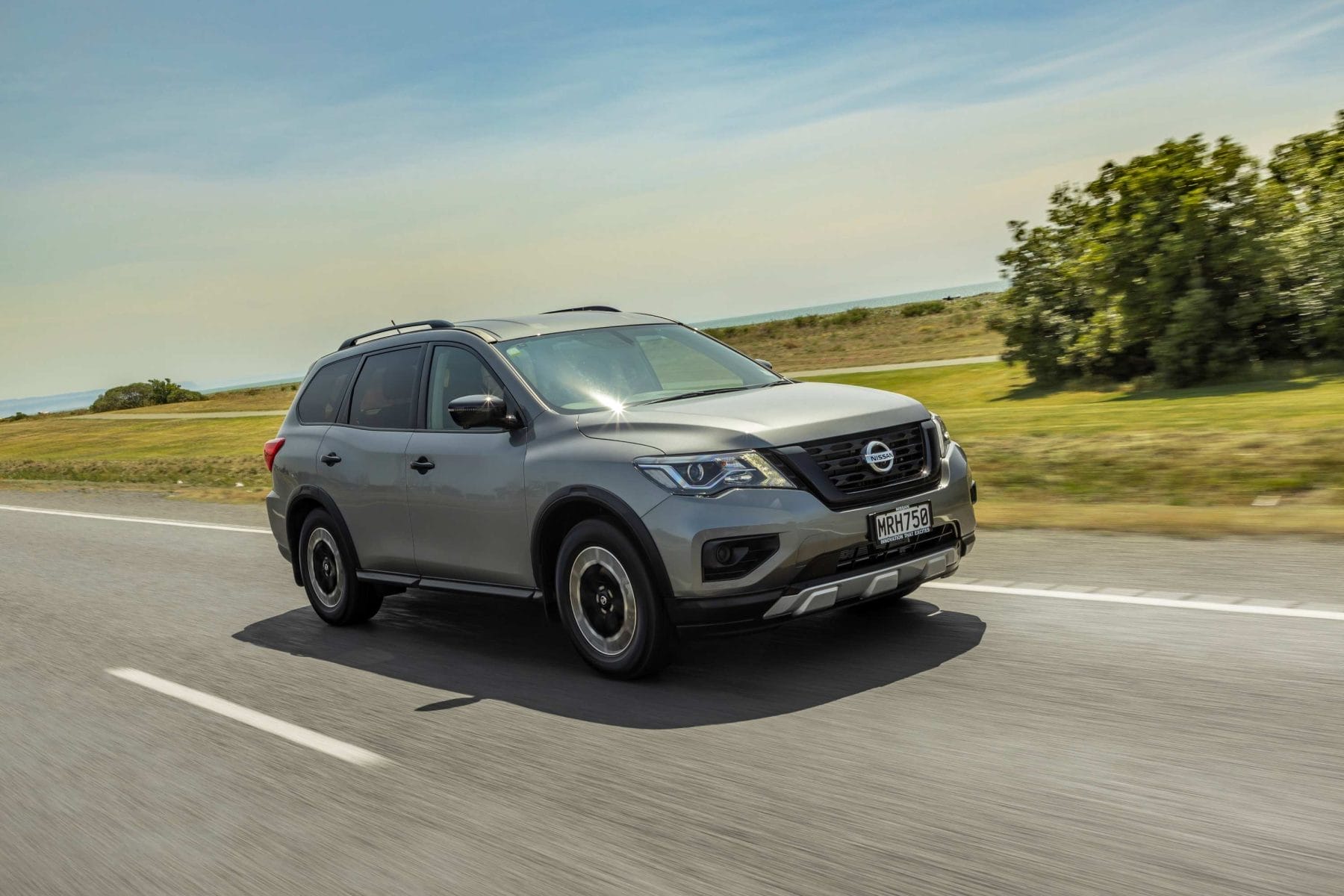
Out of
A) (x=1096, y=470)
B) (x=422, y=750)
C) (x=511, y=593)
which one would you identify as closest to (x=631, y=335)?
(x=511, y=593)

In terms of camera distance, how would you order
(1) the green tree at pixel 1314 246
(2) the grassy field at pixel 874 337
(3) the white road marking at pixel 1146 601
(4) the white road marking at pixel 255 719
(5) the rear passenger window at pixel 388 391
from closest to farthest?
(4) the white road marking at pixel 255 719, (3) the white road marking at pixel 1146 601, (5) the rear passenger window at pixel 388 391, (1) the green tree at pixel 1314 246, (2) the grassy field at pixel 874 337

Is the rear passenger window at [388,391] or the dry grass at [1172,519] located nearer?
the rear passenger window at [388,391]

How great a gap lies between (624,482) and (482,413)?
103 cm

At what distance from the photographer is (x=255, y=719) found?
6.15m

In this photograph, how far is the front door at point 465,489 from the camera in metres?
6.56

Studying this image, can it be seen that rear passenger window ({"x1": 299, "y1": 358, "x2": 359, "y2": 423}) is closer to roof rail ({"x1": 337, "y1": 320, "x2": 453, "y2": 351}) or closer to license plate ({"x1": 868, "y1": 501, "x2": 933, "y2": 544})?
roof rail ({"x1": 337, "y1": 320, "x2": 453, "y2": 351})

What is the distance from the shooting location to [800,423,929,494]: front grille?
5758 millimetres

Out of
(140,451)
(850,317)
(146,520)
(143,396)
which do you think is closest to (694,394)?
(146,520)

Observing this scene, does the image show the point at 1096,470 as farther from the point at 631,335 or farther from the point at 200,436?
the point at 200,436

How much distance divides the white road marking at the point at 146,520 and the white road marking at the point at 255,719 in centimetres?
677

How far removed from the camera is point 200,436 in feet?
159

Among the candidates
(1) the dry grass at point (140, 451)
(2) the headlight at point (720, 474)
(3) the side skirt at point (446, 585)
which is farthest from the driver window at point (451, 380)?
(1) the dry grass at point (140, 451)

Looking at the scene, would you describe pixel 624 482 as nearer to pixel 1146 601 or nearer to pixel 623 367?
pixel 623 367

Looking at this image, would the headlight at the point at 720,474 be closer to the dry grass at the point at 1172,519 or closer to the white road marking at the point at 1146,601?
the white road marking at the point at 1146,601
